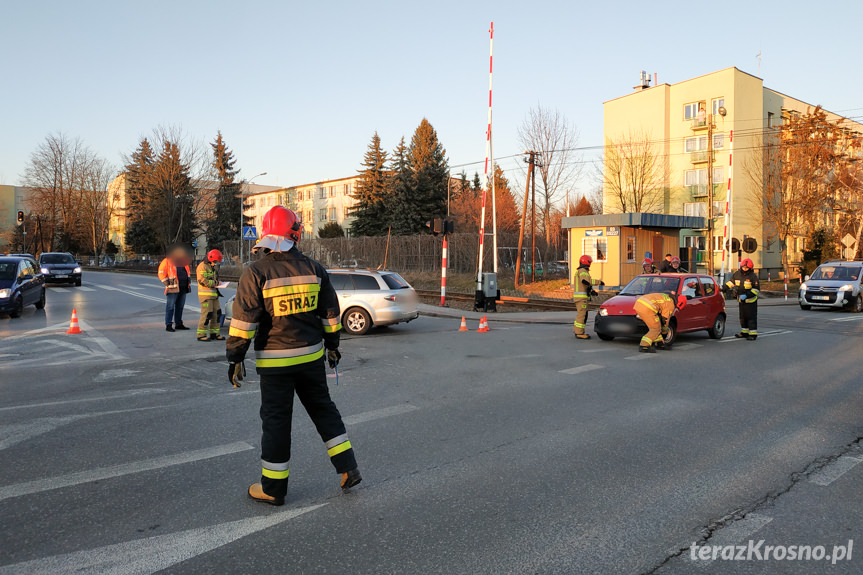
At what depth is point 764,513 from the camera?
397 cm

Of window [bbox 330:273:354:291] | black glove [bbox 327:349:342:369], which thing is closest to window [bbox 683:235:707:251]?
window [bbox 330:273:354:291]

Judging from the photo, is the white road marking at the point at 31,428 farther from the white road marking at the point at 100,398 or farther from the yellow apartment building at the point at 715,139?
the yellow apartment building at the point at 715,139

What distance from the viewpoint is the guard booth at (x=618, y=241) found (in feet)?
96.8

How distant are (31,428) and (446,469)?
4.15 meters

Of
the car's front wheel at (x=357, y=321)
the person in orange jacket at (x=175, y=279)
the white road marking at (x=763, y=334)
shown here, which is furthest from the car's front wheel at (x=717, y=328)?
the person in orange jacket at (x=175, y=279)

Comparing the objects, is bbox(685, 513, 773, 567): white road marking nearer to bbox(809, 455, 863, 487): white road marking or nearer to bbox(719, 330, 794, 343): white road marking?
bbox(809, 455, 863, 487): white road marking

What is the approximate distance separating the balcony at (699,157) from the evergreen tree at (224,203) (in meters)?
43.4

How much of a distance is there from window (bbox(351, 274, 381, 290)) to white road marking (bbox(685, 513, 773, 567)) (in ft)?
35.0

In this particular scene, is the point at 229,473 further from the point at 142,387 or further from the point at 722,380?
the point at 722,380

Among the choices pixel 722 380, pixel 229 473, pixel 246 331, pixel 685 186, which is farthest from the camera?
pixel 685 186

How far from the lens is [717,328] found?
13.6 meters

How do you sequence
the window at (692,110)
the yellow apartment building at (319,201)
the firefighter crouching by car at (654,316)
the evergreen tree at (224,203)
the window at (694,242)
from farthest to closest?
1. the yellow apartment building at (319,201)
2. the evergreen tree at (224,203)
3. the window at (692,110)
4. the window at (694,242)
5. the firefighter crouching by car at (654,316)

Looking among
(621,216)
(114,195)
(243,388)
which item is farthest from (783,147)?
(114,195)

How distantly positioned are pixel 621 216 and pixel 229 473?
27198mm
